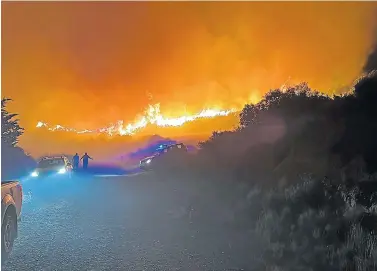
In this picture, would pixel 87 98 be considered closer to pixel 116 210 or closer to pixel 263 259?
pixel 116 210

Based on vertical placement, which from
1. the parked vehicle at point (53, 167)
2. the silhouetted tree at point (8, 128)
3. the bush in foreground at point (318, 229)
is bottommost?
the bush in foreground at point (318, 229)

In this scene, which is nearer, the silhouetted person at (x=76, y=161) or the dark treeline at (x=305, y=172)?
the dark treeline at (x=305, y=172)

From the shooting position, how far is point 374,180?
88.2 inches

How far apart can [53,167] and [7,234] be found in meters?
0.41

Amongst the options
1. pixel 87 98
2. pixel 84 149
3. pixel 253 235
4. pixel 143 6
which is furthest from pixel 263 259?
pixel 143 6

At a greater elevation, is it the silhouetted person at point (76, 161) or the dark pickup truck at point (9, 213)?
the silhouetted person at point (76, 161)

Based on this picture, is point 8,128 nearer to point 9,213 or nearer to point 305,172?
point 9,213

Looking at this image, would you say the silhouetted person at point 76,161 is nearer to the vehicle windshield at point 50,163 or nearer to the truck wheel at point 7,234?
the vehicle windshield at point 50,163

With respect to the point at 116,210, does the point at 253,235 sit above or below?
below

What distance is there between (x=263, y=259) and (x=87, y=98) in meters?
1.29

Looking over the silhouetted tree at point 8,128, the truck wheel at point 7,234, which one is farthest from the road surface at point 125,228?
the silhouetted tree at point 8,128

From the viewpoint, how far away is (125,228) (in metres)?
2.25

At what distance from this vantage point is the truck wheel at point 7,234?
7.10 ft

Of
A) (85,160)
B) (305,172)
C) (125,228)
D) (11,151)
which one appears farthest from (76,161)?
(305,172)
